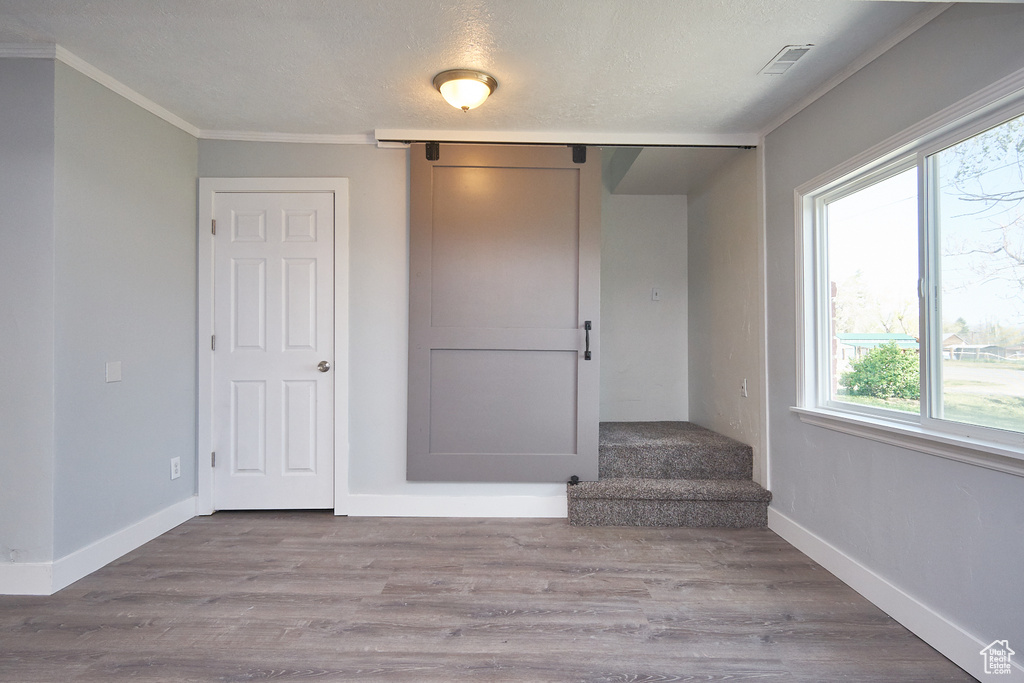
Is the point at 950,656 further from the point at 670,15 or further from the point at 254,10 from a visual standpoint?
the point at 254,10

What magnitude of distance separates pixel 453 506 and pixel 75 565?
6.01 feet

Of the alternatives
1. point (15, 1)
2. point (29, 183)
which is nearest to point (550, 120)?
point (15, 1)

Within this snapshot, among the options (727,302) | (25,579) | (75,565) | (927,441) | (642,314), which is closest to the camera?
(927,441)

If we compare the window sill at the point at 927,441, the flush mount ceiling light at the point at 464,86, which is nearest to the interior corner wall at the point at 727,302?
the window sill at the point at 927,441

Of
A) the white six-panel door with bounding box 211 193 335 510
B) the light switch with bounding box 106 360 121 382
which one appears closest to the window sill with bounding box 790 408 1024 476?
the white six-panel door with bounding box 211 193 335 510

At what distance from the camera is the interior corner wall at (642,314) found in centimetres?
404

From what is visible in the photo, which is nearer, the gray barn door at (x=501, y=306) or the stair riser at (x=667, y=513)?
the stair riser at (x=667, y=513)

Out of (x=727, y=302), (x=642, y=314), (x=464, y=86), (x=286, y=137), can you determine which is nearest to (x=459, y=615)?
(x=464, y=86)

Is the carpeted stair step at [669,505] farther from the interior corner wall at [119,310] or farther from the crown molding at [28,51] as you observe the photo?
the crown molding at [28,51]

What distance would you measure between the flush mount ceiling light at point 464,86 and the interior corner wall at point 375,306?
817 millimetres

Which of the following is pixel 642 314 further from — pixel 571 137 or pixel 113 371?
pixel 113 371

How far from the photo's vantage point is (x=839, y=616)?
1.99 m

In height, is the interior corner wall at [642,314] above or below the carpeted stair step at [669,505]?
above

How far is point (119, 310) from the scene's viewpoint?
2.51 m
